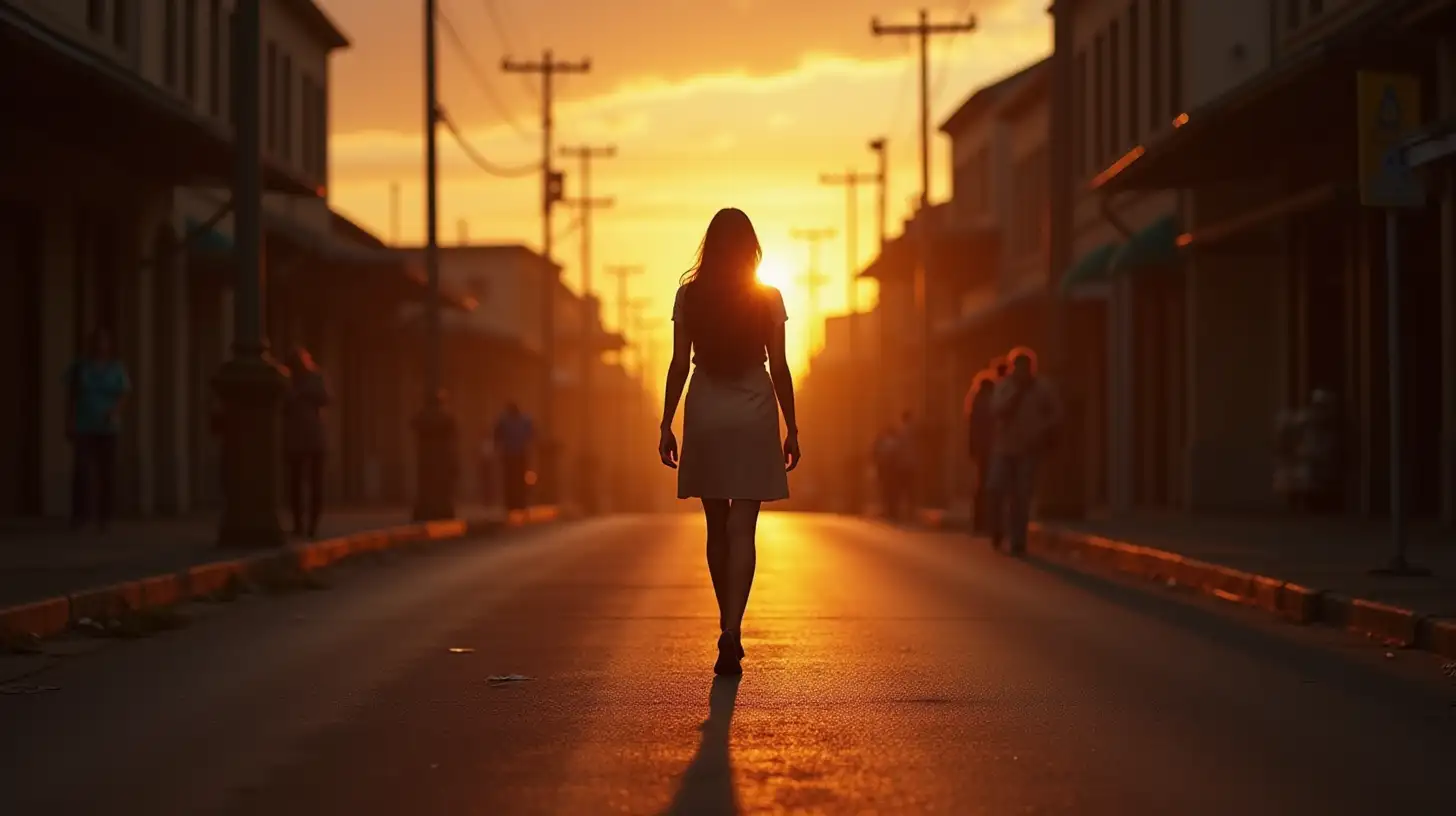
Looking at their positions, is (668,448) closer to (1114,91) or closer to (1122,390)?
(1122,390)

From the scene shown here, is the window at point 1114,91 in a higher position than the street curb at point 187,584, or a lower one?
higher

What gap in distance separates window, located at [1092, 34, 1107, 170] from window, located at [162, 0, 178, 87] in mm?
16486

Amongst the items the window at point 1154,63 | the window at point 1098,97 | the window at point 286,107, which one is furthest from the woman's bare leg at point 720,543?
the window at point 286,107

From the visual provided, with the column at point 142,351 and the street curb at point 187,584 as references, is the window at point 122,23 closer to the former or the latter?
the column at point 142,351

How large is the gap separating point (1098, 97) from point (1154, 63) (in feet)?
17.1

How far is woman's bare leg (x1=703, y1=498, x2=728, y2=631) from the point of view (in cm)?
979

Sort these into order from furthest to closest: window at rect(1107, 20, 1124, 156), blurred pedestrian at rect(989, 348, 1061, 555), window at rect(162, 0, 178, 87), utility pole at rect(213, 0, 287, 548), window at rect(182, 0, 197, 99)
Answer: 1. window at rect(1107, 20, 1124, 156)
2. window at rect(182, 0, 197, 99)
3. window at rect(162, 0, 178, 87)
4. blurred pedestrian at rect(989, 348, 1061, 555)
5. utility pole at rect(213, 0, 287, 548)

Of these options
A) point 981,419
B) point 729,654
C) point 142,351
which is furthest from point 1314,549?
point 142,351

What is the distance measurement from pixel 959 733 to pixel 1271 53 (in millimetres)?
24063

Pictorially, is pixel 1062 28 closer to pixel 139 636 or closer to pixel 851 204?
→ pixel 139 636

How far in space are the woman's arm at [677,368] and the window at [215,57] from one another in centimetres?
2763

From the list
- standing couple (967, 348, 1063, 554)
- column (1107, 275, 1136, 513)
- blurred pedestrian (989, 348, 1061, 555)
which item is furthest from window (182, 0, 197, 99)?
blurred pedestrian (989, 348, 1061, 555)

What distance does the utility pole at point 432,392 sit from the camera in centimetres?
2884

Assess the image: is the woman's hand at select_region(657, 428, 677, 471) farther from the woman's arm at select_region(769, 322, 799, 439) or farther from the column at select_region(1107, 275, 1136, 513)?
the column at select_region(1107, 275, 1136, 513)
